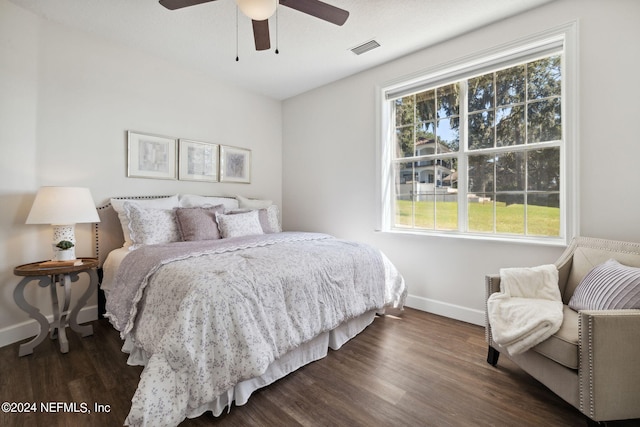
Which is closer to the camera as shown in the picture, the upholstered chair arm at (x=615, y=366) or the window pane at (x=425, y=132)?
the upholstered chair arm at (x=615, y=366)

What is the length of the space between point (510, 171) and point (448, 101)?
958 mm

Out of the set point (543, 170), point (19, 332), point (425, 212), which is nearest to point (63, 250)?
point (19, 332)

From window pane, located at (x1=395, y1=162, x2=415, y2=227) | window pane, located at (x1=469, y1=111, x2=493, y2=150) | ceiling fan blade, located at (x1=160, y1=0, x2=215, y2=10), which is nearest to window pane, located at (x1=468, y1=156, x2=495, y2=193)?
window pane, located at (x1=469, y1=111, x2=493, y2=150)

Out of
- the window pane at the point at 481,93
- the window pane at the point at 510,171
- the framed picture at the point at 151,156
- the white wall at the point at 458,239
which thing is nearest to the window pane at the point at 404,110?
the white wall at the point at 458,239

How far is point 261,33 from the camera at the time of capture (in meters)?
2.02

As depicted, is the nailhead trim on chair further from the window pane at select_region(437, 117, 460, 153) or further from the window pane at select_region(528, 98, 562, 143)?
the window pane at select_region(437, 117, 460, 153)

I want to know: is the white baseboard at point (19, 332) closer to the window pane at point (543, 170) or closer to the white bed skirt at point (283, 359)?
the white bed skirt at point (283, 359)

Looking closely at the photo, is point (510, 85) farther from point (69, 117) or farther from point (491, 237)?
point (69, 117)

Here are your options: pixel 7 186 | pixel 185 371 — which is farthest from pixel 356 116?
pixel 7 186

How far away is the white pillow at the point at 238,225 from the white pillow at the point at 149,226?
16.7 inches

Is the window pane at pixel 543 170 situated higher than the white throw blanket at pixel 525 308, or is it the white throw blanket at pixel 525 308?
the window pane at pixel 543 170

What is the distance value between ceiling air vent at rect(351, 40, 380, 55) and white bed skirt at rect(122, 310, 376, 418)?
263 cm

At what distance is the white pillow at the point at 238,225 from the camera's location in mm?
2871

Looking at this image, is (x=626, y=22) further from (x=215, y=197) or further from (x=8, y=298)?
(x=8, y=298)
